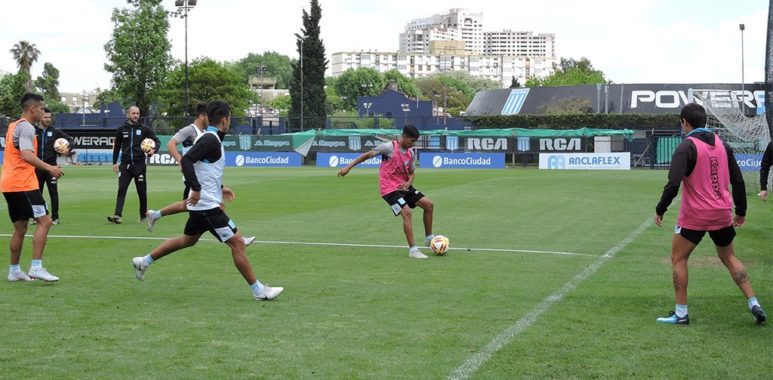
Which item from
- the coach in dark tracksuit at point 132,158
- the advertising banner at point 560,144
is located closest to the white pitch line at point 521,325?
the coach in dark tracksuit at point 132,158

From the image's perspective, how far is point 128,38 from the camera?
2948 inches

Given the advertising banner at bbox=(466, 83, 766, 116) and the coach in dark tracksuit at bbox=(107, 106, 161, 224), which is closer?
the coach in dark tracksuit at bbox=(107, 106, 161, 224)

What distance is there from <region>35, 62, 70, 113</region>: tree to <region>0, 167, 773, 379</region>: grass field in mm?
119122

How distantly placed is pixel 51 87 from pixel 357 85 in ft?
167

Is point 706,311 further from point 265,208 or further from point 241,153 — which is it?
point 241,153

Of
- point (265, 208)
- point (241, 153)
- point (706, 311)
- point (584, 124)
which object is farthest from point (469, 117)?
point (706, 311)

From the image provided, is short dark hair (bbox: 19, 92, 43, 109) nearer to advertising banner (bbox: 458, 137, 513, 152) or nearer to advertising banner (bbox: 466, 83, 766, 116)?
advertising banner (bbox: 458, 137, 513, 152)

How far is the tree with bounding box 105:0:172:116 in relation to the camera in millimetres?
74938

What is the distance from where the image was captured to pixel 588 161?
46469mm

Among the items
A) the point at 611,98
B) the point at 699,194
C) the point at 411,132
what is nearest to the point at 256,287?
the point at 699,194

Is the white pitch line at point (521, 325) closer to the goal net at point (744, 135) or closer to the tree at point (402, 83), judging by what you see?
the goal net at point (744, 135)

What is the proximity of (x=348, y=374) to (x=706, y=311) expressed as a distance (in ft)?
13.0

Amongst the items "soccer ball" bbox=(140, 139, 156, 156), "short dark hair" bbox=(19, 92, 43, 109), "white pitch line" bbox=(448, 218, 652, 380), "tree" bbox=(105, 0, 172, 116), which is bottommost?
"white pitch line" bbox=(448, 218, 652, 380)

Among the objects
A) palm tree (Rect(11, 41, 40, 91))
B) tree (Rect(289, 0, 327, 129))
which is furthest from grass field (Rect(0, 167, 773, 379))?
palm tree (Rect(11, 41, 40, 91))
